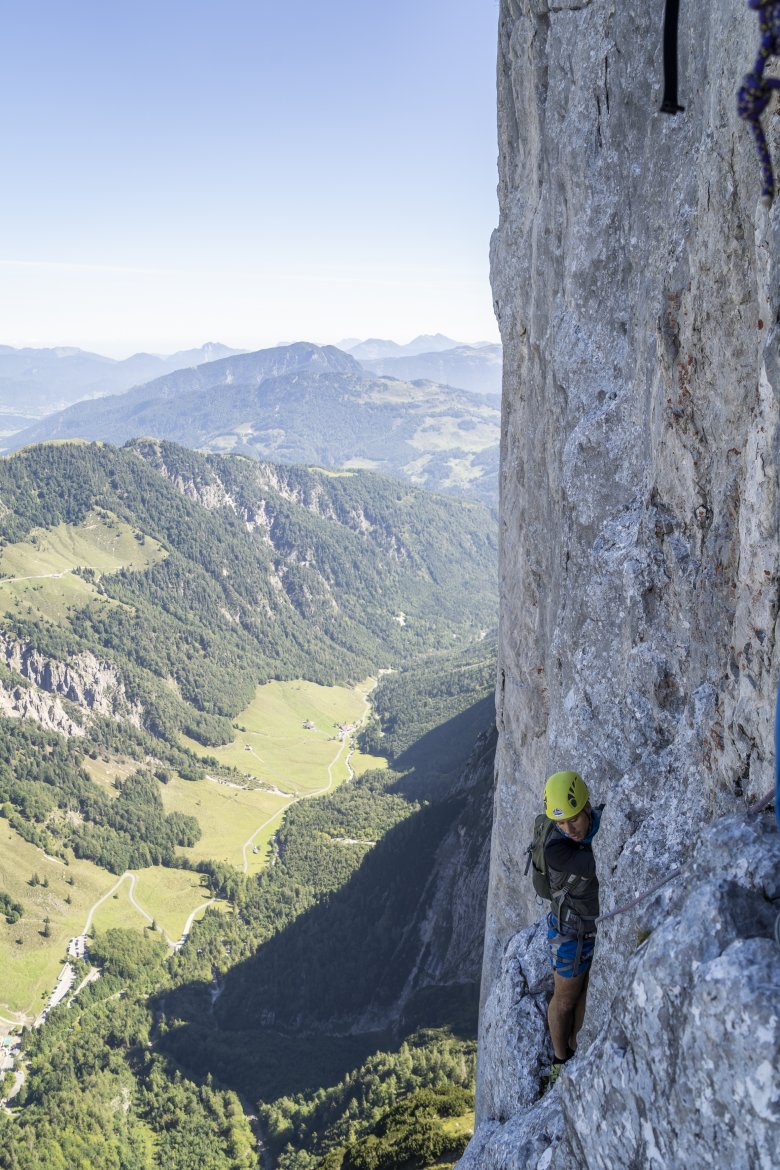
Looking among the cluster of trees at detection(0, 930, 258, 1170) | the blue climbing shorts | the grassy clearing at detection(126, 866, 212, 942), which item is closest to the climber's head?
the blue climbing shorts

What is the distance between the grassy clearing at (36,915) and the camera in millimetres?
147375

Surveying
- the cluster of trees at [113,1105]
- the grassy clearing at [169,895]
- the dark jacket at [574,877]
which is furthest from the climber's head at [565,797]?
the grassy clearing at [169,895]

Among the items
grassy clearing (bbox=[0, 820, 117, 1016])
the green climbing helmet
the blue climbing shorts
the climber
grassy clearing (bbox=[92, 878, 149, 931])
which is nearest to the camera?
the green climbing helmet

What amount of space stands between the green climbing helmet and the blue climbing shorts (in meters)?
2.33

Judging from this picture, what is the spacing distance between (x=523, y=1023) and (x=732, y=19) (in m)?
15.8

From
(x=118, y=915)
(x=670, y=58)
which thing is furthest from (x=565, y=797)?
(x=118, y=915)

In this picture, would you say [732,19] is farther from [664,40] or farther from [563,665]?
[563,665]

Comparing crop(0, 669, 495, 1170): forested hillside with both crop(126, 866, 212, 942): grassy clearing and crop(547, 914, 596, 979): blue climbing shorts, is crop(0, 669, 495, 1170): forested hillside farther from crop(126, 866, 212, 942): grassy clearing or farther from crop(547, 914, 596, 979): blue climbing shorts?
crop(547, 914, 596, 979): blue climbing shorts

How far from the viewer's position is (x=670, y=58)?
13078mm

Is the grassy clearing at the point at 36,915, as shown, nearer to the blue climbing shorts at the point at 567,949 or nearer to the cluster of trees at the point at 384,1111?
the cluster of trees at the point at 384,1111

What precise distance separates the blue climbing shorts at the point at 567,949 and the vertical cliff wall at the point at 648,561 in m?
0.77

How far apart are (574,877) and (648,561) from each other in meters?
5.35

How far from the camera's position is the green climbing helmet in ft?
38.4

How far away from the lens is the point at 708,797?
1114cm
